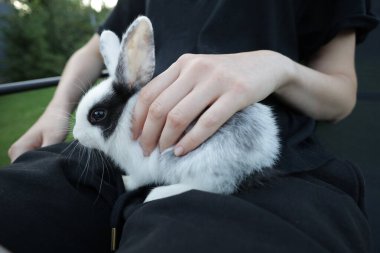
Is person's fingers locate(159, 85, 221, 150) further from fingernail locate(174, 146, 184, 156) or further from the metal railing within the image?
the metal railing

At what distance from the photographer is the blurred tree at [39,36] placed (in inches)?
231

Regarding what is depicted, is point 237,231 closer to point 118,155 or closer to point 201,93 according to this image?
point 201,93

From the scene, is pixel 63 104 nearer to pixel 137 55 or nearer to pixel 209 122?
pixel 137 55

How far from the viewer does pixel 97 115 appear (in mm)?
861

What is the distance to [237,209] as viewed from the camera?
23.7 inches

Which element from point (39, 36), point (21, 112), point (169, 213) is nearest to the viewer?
point (169, 213)

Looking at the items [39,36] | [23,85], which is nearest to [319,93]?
[23,85]

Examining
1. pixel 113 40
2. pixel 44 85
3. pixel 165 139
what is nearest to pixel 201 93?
pixel 165 139

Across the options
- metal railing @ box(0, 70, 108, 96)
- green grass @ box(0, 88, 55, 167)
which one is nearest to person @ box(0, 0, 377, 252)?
metal railing @ box(0, 70, 108, 96)

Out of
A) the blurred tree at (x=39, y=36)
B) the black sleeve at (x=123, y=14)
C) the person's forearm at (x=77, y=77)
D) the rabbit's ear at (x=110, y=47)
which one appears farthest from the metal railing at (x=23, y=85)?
the blurred tree at (x=39, y=36)

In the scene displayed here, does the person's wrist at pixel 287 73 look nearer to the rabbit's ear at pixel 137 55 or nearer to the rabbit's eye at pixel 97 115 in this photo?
the rabbit's ear at pixel 137 55

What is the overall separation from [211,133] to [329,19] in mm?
509

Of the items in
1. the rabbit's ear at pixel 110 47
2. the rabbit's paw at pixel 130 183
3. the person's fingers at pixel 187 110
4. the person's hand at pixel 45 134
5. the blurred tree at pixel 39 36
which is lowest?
the blurred tree at pixel 39 36

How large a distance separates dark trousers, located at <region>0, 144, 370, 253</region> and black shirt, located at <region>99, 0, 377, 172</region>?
0.22 metres
